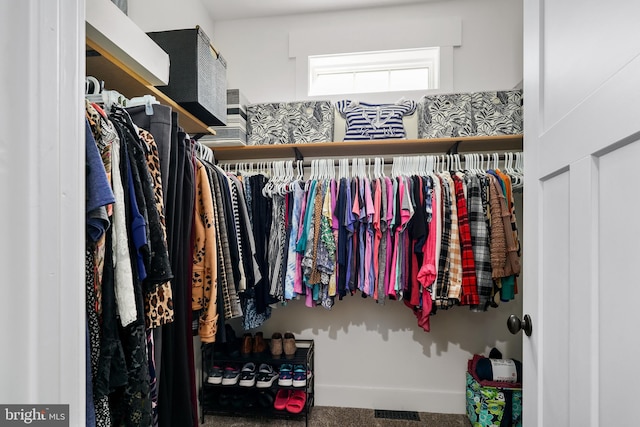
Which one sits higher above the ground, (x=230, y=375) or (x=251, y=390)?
(x=230, y=375)

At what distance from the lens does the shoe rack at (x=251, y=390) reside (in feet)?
6.17

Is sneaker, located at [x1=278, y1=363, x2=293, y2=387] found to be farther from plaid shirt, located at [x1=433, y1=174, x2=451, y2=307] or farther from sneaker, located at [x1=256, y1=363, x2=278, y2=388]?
plaid shirt, located at [x1=433, y1=174, x2=451, y2=307]

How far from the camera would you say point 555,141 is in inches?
29.8

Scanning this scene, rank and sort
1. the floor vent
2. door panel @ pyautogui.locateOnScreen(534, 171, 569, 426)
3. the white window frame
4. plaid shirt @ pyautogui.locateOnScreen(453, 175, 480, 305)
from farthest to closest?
the white window frame
the floor vent
plaid shirt @ pyautogui.locateOnScreen(453, 175, 480, 305)
door panel @ pyautogui.locateOnScreen(534, 171, 569, 426)

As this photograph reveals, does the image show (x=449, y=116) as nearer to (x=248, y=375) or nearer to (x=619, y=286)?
(x=619, y=286)

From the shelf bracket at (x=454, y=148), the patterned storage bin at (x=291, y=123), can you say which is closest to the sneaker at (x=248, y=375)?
the patterned storage bin at (x=291, y=123)

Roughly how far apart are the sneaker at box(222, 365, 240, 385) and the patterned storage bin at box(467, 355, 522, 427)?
4.60ft

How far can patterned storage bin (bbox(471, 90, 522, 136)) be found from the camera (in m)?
1.85

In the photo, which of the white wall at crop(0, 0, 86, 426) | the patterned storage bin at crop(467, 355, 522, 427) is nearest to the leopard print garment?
the white wall at crop(0, 0, 86, 426)

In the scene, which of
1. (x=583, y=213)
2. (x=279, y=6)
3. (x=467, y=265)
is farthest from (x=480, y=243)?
(x=279, y=6)

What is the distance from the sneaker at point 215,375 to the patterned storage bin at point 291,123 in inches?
56.2

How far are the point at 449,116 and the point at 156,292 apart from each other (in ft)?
5.91

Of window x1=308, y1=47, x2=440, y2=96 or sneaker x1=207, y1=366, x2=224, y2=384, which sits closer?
sneaker x1=207, y1=366, x2=224, y2=384

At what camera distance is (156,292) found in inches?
31.9
